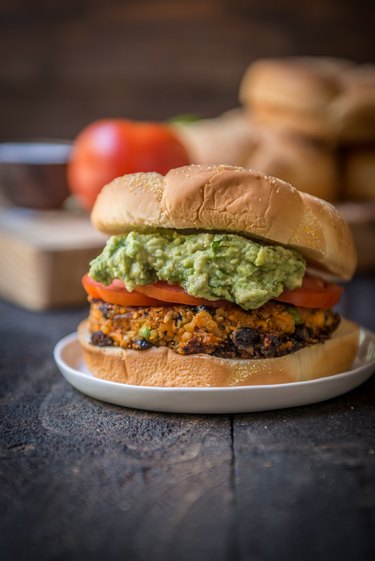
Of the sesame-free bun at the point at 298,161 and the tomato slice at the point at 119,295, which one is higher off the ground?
the tomato slice at the point at 119,295

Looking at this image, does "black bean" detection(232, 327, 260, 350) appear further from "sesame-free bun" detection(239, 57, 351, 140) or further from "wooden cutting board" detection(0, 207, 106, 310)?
"sesame-free bun" detection(239, 57, 351, 140)

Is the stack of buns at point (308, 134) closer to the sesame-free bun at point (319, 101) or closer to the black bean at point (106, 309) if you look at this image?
the sesame-free bun at point (319, 101)

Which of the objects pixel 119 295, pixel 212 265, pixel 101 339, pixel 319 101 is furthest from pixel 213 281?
pixel 319 101

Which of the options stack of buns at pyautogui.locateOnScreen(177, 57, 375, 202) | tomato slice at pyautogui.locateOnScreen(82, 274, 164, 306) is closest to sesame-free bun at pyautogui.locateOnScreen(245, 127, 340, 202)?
stack of buns at pyautogui.locateOnScreen(177, 57, 375, 202)

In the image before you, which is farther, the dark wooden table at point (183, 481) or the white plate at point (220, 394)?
the white plate at point (220, 394)

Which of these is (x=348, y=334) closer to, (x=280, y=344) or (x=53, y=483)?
(x=280, y=344)

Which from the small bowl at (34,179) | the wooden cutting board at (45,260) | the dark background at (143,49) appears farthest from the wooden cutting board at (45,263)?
the dark background at (143,49)

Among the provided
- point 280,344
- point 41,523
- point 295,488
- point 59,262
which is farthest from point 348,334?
point 59,262
